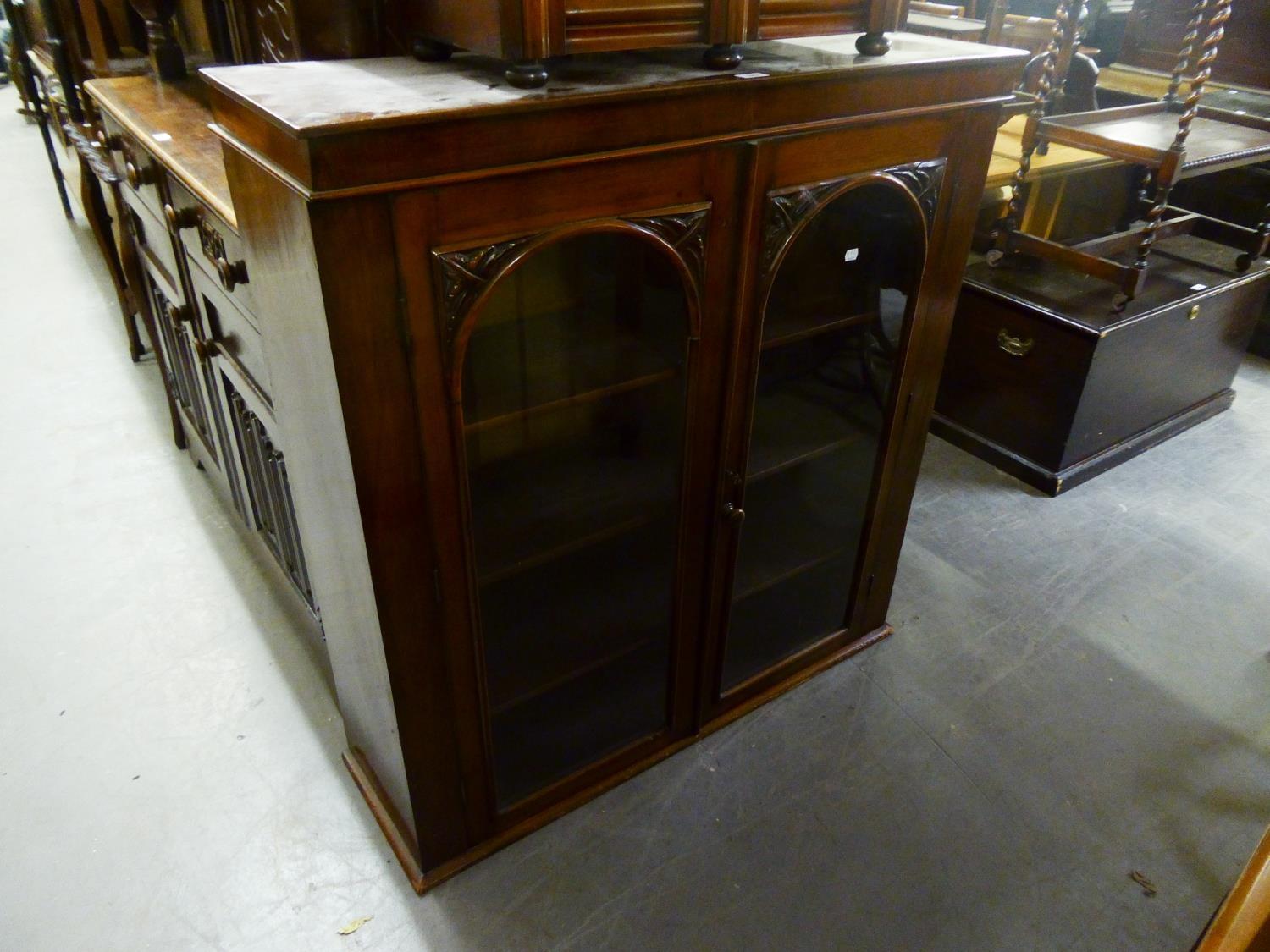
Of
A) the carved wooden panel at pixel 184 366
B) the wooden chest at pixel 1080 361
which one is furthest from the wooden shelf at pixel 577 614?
the wooden chest at pixel 1080 361

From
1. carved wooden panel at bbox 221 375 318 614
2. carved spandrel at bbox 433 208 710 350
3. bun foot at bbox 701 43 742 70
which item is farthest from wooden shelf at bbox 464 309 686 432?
carved wooden panel at bbox 221 375 318 614

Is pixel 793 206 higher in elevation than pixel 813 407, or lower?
higher

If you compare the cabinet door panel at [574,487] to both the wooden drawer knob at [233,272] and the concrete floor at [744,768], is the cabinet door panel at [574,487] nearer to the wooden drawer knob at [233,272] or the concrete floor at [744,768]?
the concrete floor at [744,768]

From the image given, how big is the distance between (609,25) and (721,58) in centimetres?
17

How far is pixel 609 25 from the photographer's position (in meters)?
1.02

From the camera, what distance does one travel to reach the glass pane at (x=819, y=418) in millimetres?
1401

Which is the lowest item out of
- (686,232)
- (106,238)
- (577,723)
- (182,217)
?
(577,723)

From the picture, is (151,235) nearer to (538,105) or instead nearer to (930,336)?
Result: (538,105)

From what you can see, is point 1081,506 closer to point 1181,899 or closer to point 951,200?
point 1181,899

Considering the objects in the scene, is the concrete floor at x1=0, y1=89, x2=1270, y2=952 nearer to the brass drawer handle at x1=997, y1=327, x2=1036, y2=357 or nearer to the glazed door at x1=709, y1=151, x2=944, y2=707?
the glazed door at x1=709, y1=151, x2=944, y2=707

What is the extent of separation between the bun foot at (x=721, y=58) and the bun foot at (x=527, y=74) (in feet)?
0.83

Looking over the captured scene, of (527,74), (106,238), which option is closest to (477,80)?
(527,74)

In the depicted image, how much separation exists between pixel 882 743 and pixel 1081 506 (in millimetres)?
1178

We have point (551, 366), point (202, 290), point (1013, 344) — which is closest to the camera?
point (551, 366)
